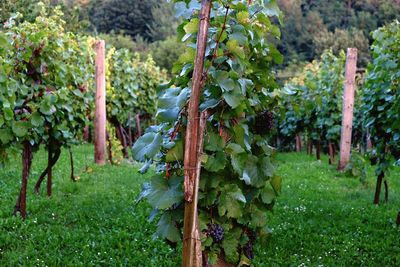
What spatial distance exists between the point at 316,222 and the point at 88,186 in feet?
11.3

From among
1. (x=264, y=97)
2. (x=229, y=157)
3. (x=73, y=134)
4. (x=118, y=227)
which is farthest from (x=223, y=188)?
(x=73, y=134)

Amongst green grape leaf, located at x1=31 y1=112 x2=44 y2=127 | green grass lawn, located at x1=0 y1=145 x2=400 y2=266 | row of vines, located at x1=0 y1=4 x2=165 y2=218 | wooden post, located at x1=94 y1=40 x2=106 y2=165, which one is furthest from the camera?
wooden post, located at x1=94 y1=40 x2=106 y2=165

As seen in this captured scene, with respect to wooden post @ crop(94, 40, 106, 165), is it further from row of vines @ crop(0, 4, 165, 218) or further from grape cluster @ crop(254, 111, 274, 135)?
grape cluster @ crop(254, 111, 274, 135)

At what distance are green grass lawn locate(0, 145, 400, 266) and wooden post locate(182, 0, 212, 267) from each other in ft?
3.93

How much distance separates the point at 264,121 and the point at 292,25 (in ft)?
115

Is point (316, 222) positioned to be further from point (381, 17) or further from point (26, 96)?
point (381, 17)

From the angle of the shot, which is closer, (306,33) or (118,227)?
(118,227)

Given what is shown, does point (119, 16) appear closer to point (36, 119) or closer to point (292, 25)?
point (292, 25)

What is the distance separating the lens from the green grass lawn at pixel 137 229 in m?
4.17

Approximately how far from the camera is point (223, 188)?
239 cm

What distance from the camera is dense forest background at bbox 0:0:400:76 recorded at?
32.3 metres

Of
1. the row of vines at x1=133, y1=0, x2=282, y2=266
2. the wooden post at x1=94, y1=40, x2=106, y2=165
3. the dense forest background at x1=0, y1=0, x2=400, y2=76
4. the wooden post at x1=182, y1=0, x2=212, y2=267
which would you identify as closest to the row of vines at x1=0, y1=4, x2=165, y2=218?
the row of vines at x1=133, y1=0, x2=282, y2=266

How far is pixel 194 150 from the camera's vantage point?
72.0 inches

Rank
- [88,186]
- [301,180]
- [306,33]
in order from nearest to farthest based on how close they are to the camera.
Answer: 1. [88,186]
2. [301,180]
3. [306,33]
